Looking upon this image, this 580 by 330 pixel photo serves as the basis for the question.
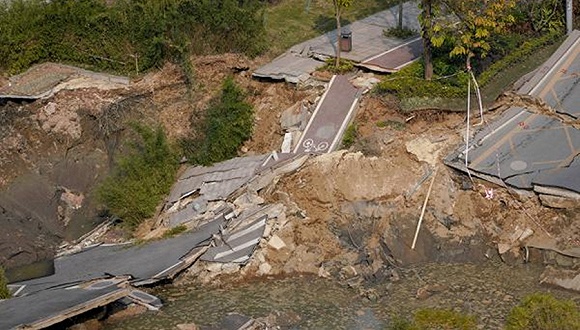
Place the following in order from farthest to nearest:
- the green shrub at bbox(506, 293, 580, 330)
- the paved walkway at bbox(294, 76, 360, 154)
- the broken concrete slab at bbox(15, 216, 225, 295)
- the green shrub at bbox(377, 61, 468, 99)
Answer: the green shrub at bbox(377, 61, 468, 99) → the paved walkway at bbox(294, 76, 360, 154) → the broken concrete slab at bbox(15, 216, 225, 295) → the green shrub at bbox(506, 293, 580, 330)

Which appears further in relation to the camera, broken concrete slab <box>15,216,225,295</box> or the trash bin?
the trash bin

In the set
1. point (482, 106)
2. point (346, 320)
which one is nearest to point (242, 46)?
point (482, 106)

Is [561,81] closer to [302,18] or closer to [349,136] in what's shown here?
[349,136]

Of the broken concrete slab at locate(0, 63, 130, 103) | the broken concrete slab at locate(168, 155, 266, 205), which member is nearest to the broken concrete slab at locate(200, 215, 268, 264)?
the broken concrete slab at locate(168, 155, 266, 205)

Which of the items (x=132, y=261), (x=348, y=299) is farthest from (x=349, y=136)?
(x=132, y=261)

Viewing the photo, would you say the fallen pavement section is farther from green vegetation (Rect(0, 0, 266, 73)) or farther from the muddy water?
green vegetation (Rect(0, 0, 266, 73))

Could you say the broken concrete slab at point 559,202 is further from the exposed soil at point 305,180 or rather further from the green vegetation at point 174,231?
the green vegetation at point 174,231

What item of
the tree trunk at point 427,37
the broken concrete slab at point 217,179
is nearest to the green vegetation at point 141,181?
the broken concrete slab at point 217,179

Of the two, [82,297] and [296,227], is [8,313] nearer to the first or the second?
[82,297]
